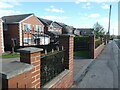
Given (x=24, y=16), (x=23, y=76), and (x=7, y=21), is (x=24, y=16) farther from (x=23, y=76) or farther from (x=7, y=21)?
(x=23, y=76)

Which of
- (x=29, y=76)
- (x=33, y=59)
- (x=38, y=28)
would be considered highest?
(x=38, y=28)

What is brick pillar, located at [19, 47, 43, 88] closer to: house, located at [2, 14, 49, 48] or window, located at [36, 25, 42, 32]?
house, located at [2, 14, 49, 48]

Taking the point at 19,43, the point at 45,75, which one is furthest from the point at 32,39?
the point at 45,75

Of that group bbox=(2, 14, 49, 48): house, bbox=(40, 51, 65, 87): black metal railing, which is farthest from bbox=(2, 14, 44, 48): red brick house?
bbox=(40, 51, 65, 87): black metal railing

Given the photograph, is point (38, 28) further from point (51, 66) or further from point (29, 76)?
point (29, 76)

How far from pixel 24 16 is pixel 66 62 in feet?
104

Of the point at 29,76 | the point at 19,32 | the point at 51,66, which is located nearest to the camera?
the point at 29,76

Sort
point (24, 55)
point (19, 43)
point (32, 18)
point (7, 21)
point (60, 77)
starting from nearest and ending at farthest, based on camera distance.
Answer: point (24, 55), point (60, 77), point (19, 43), point (7, 21), point (32, 18)

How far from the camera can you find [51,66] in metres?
5.30

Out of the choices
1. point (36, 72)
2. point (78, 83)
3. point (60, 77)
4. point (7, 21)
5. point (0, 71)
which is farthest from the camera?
point (7, 21)

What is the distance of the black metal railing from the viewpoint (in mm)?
4620

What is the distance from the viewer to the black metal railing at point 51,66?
182 inches

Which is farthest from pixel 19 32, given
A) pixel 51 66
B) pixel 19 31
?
pixel 51 66

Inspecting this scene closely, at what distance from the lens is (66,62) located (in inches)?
255
